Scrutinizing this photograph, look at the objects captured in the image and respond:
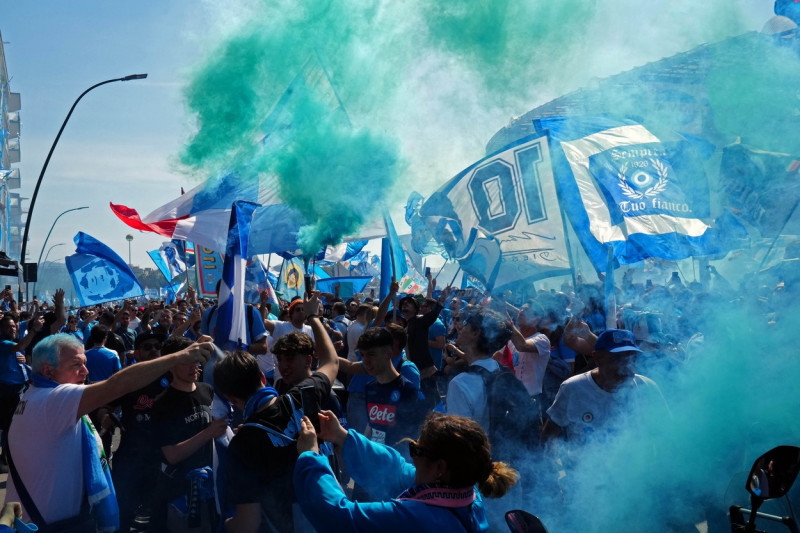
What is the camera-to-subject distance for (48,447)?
3275 millimetres

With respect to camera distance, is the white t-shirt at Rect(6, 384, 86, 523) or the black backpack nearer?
the white t-shirt at Rect(6, 384, 86, 523)

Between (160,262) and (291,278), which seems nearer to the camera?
(291,278)

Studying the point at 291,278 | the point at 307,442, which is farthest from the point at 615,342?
the point at 291,278

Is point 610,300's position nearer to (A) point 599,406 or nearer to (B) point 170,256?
(A) point 599,406

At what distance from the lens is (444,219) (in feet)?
27.2

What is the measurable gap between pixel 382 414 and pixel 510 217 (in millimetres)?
3517

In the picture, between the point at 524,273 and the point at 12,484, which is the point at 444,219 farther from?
the point at 12,484

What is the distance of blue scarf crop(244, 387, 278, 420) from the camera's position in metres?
3.36

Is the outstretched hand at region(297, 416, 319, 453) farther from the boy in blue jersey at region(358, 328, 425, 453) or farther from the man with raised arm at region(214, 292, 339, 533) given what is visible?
the boy in blue jersey at region(358, 328, 425, 453)

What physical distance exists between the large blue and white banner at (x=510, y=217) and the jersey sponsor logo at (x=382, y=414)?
3035 mm

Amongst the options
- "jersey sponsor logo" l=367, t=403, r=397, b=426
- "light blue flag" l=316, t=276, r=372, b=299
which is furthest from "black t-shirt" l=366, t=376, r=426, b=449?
"light blue flag" l=316, t=276, r=372, b=299

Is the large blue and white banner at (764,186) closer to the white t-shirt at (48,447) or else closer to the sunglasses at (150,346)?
the white t-shirt at (48,447)

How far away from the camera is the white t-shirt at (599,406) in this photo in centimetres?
428

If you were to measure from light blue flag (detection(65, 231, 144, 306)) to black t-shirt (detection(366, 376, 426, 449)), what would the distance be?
9.81 m
